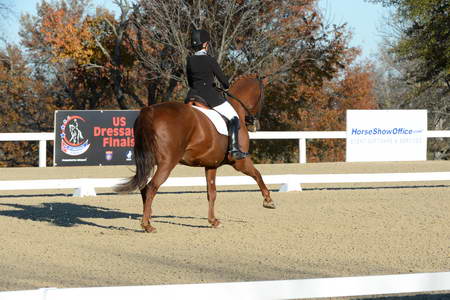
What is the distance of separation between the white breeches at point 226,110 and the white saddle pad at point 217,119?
2.2 inches

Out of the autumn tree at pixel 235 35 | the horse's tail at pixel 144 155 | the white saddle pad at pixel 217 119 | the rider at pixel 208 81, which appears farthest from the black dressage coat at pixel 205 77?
the autumn tree at pixel 235 35

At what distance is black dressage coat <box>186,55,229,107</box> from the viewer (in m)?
8.86

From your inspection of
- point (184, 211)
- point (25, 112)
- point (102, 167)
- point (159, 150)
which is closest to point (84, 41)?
point (25, 112)

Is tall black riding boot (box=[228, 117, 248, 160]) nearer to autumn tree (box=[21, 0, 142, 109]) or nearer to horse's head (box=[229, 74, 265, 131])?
horse's head (box=[229, 74, 265, 131])

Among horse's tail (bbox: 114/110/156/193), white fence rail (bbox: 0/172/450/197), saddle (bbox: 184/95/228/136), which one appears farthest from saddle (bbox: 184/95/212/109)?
white fence rail (bbox: 0/172/450/197)

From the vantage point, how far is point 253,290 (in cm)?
319

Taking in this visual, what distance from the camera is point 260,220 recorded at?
9.80 m

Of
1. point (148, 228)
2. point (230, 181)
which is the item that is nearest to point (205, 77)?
point (148, 228)

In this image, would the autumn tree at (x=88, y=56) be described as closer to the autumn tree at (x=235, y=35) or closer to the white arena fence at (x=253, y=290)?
the autumn tree at (x=235, y=35)

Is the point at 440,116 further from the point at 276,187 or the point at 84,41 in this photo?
the point at 276,187

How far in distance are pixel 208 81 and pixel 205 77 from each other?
0.07 meters

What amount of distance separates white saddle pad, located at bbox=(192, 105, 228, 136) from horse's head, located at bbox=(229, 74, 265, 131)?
0.61m

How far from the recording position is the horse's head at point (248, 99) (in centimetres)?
971

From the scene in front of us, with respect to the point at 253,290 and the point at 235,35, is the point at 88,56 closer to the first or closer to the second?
the point at 235,35
